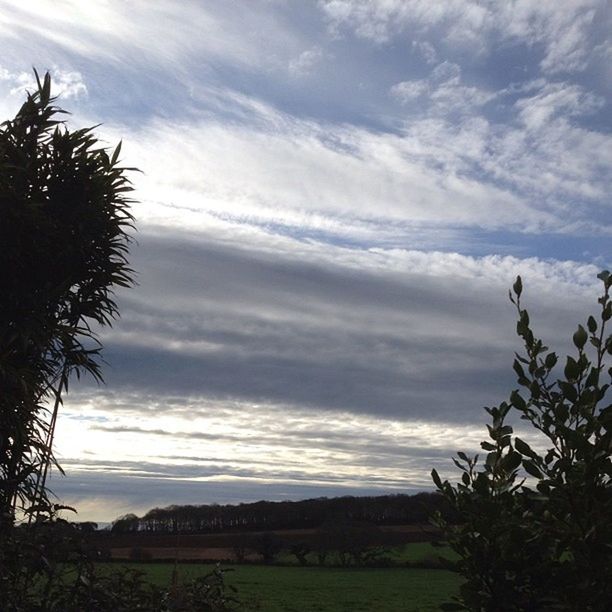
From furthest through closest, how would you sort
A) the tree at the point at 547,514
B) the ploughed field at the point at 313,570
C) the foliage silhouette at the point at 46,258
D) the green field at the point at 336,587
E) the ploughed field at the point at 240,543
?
the ploughed field at the point at 240,543, the ploughed field at the point at 313,570, the green field at the point at 336,587, the foliage silhouette at the point at 46,258, the tree at the point at 547,514

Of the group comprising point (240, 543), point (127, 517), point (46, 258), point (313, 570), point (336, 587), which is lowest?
point (313, 570)

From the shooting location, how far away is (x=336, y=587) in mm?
43281

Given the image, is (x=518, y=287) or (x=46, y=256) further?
(x=46, y=256)

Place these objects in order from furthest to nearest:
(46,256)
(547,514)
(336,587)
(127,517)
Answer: (336,587) → (46,256) → (127,517) → (547,514)

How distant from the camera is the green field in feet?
105

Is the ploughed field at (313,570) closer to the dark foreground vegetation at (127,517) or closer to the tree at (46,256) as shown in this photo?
the dark foreground vegetation at (127,517)

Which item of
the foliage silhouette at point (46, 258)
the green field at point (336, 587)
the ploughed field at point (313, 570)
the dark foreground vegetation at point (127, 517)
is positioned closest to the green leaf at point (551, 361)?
the dark foreground vegetation at point (127, 517)

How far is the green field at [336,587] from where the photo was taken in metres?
32.1

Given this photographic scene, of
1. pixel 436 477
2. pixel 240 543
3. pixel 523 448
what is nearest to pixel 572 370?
pixel 523 448

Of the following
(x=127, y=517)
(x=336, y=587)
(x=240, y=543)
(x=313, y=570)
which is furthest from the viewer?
(x=240, y=543)

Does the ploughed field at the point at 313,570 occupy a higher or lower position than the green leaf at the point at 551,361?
lower

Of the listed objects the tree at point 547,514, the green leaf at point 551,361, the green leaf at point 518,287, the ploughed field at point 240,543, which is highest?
the green leaf at point 518,287

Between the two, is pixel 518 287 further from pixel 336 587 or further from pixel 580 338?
pixel 336 587

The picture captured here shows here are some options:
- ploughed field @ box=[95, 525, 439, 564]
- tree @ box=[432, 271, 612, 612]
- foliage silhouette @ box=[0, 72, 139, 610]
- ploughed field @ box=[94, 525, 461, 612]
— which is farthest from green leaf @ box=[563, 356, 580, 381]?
ploughed field @ box=[95, 525, 439, 564]
